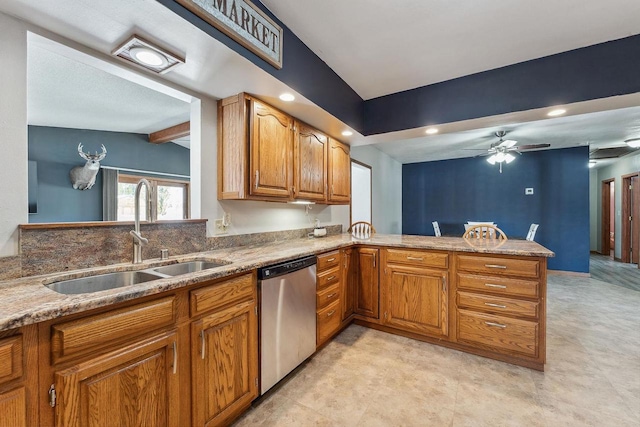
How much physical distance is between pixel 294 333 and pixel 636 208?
25.4ft

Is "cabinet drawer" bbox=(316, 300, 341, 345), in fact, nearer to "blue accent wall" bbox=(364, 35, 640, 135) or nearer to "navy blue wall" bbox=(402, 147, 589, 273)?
"blue accent wall" bbox=(364, 35, 640, 135)

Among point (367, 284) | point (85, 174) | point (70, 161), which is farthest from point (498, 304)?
point (70, 161)

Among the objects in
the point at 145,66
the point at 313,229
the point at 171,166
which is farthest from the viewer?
the point at 171,166

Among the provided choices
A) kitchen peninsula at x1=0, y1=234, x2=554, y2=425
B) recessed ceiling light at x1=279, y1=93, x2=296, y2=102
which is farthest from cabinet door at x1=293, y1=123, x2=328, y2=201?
kitchen peninsula at x1=0, y1=234, x2=554, y2=425

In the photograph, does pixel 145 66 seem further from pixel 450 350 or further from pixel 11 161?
pixel 450 350

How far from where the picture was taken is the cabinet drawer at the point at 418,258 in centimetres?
241

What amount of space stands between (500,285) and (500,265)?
16 centimetres

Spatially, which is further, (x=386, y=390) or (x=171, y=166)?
(x=171, y=166)

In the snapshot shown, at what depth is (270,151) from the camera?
2223mm

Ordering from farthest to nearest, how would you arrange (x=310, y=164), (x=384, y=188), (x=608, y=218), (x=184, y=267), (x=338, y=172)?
1. (x=608, y=218)
2. (x=384, y=188)
3. (x=338, y=172)
4. (x=310, y=164)
5. (x=184, y=267)

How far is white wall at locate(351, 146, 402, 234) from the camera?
4.92 metres

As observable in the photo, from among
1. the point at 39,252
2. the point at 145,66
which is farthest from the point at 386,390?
the point at 145,66

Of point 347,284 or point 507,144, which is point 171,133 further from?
point 507,144

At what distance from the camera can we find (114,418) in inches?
40.8
